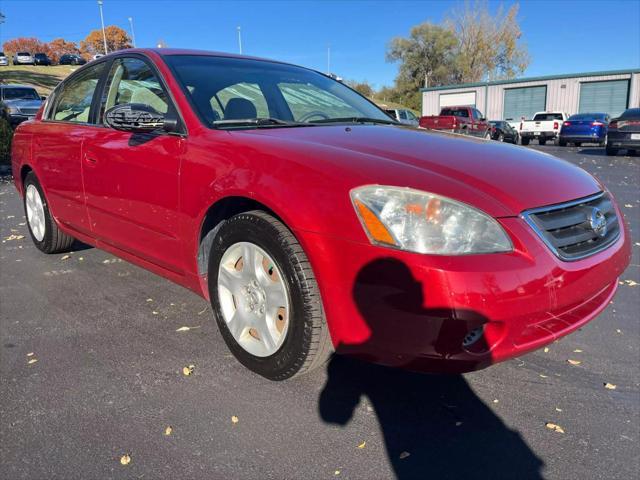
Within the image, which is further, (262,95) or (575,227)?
(262,95)

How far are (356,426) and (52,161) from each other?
125 inches

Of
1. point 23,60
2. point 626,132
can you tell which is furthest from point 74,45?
point 626,132

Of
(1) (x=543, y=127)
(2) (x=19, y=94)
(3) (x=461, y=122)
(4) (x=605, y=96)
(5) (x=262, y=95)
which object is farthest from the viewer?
(4) (x=605, y=96)

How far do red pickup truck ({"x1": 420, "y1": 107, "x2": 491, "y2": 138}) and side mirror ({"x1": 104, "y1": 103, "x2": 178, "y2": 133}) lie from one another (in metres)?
19.7

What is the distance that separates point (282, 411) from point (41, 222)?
3.36 m

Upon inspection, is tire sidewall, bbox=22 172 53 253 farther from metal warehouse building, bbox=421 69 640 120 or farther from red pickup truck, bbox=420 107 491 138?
metal warehouse building, bbox=421 69 640 120

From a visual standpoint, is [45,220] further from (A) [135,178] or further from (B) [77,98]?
(A) [135,178]

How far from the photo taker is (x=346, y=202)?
1869 millimetres

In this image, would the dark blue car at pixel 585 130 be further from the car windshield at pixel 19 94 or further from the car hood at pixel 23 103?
the car windshield at pixel 19 94

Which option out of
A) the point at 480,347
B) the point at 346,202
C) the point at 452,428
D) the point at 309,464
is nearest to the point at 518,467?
the point at 452,428

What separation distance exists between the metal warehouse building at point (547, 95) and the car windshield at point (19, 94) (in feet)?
108

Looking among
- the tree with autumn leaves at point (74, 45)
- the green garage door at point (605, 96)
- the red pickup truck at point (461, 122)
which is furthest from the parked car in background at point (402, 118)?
the tree with autumn leaves at point (74, 45)

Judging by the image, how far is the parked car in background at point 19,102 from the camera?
49.4ft

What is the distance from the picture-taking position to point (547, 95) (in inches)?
1409
